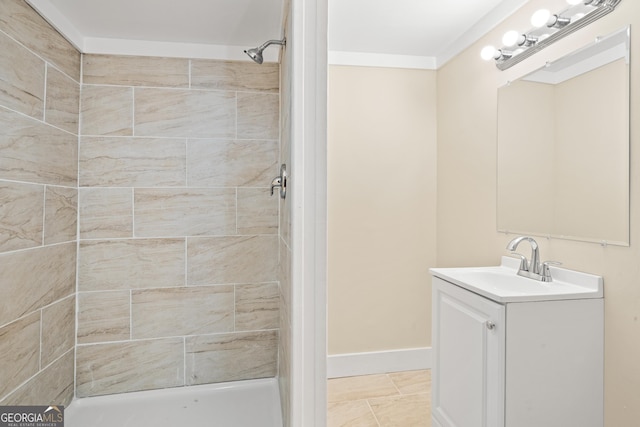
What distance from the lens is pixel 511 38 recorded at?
1792 millimetres

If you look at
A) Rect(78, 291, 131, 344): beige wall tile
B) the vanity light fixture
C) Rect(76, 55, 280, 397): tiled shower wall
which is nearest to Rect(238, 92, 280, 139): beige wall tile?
Rect(76, 55, 280, 397): tiled shower wall

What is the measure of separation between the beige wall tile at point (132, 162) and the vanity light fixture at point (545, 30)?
71.5 inches

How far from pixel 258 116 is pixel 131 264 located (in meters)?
1.10

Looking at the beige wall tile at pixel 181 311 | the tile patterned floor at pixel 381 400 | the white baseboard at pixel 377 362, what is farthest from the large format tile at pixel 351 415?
the beige wall tile at pixel 181 311

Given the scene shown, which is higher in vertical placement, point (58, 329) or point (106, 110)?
point (106, 110)

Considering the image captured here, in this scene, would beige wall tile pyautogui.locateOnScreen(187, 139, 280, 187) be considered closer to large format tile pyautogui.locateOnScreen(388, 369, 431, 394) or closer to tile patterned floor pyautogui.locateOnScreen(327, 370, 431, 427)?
tile patterned floor pyautogui.locateOnScreen(327, 370, 431, 427)

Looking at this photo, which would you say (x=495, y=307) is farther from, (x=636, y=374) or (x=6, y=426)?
(x=6, y=426)

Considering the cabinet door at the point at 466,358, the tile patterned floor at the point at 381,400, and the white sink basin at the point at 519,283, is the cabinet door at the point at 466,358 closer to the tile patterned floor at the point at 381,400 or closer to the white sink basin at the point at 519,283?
the white sink basin at the point at 519,283

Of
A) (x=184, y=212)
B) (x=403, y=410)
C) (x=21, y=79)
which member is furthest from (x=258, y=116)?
(x=403, y=410)

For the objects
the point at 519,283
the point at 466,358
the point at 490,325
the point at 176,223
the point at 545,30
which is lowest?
the point at 466,358

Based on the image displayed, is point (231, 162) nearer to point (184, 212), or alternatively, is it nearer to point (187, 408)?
point (184, 212)

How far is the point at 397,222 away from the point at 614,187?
1.32 meters

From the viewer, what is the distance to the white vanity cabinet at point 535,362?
1.36 metres

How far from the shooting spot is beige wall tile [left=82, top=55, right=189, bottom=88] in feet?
6.31
